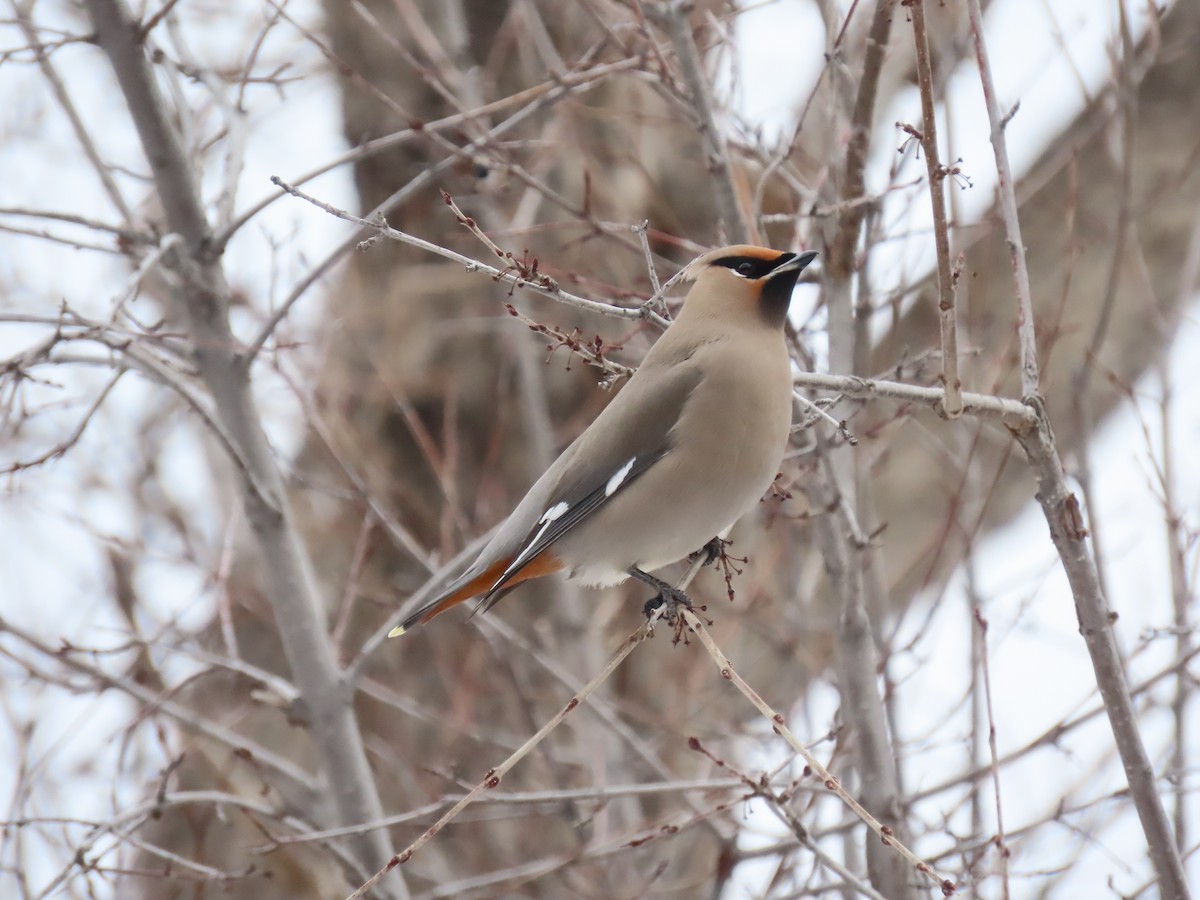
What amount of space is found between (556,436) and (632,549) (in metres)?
2.63

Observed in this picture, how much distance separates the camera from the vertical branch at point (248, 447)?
3.33 meters

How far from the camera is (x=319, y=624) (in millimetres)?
3639

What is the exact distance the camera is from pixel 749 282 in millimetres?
3412

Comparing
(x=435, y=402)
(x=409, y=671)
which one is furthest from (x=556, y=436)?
(x=409, y=671)

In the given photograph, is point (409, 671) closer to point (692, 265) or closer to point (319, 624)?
point (319, 624)

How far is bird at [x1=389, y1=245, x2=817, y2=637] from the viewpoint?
3.17 meters

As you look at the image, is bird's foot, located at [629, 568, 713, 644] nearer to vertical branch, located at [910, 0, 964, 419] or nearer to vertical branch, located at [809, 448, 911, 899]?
vertical branch, located at [809, 448, 911, 899]

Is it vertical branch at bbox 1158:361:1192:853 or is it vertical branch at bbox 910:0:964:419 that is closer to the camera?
vertical branch at bbox 910:0:964:419

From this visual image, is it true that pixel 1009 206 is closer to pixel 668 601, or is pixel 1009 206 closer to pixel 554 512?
pixel 668 601

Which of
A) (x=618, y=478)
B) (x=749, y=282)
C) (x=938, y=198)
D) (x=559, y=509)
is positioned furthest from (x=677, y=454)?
(x=938, y=198)

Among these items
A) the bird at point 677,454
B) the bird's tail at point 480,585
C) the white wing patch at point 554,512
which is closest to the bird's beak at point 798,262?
the bird at point 677,454

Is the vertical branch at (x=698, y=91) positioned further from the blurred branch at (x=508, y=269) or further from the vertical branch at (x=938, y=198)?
the vertical branch at (x=938, y=198)

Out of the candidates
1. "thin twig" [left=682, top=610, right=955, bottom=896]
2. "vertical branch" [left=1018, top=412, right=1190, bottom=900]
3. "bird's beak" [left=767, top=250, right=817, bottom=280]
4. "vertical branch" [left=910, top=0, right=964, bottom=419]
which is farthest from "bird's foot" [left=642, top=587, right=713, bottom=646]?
"vertical branch" [left=910, top=0, right=964, bottom=419]

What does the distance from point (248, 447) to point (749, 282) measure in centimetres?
135
